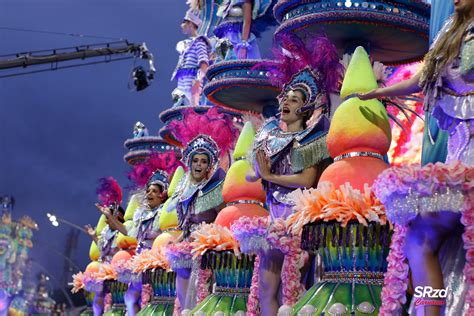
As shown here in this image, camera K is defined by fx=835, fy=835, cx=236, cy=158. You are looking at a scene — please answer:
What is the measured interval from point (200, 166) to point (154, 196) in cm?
153

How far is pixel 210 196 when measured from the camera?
692 centimetres

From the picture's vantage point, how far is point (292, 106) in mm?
5590

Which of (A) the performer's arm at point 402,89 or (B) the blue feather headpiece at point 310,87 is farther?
(B) the blue feather headpiece at point 310,87

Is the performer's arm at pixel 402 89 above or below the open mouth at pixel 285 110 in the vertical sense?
below

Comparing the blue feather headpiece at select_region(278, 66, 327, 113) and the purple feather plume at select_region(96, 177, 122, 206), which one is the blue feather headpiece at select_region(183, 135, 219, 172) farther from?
the purple feather plume at select_region(96, 177, 122, 206)

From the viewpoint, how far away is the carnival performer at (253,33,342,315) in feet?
17.7

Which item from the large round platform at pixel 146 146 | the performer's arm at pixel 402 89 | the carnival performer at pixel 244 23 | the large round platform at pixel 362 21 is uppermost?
the carnival performer at pixel 244 23

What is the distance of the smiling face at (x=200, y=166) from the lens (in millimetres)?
7145

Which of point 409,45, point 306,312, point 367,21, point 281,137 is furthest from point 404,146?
point 306,312

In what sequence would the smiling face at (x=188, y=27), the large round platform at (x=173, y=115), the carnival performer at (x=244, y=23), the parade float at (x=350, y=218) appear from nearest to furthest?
the parade float at (x=350, y=218) < the carnival performer at (x=244, y=23) < the large round platform at (x=173, y=115) < the smiling face at (x=188, y=27)

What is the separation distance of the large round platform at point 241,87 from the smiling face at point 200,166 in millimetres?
1345

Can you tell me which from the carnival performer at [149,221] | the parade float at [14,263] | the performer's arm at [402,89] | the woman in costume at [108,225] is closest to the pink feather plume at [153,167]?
the carnival performer at [149,221]

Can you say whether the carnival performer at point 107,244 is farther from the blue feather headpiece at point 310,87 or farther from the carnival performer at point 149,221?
the blue feather headpiece at point 310,87

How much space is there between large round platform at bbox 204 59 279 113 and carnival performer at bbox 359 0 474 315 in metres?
4.23
